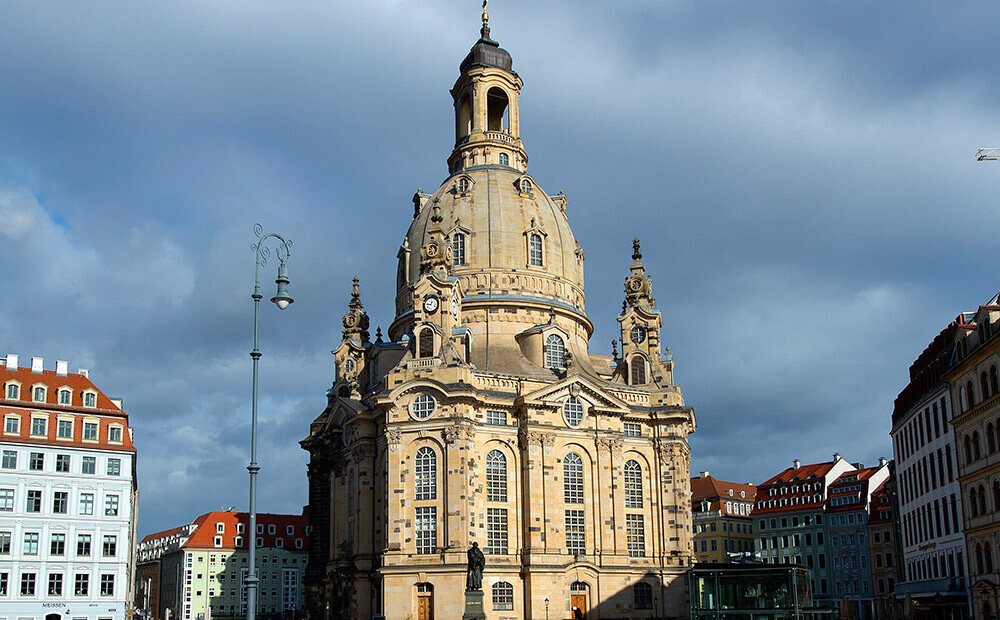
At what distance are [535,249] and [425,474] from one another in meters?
22.7

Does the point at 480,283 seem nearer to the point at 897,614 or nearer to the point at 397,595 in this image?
the point at 397,595

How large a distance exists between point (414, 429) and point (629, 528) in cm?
1825

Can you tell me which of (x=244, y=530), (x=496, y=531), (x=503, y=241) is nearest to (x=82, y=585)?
(x=496, y=531)

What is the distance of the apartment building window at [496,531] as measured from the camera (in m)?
68.6

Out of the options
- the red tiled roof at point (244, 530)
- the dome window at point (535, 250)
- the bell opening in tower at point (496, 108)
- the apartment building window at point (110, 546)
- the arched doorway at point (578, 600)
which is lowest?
the arched doorway at point (578, 600)

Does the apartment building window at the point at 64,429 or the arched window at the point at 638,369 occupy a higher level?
the arched window at the point at 638,369

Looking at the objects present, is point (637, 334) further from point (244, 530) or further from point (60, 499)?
point (244, 530)

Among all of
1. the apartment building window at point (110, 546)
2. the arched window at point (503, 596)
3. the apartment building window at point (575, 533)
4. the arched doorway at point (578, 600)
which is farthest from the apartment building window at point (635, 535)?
the apartment building window at point (110, 546)

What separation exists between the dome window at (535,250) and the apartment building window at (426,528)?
2330 centimetres

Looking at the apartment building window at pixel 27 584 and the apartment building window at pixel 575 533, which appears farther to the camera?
the apartment building window at pixel 575 533

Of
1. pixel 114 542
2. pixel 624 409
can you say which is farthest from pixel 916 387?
pixel 114 542

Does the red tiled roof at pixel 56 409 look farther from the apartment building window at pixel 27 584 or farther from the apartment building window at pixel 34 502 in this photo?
the apartment building window at pixel 27 584

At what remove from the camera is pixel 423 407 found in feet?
226

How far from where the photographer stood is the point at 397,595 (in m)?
65.4
